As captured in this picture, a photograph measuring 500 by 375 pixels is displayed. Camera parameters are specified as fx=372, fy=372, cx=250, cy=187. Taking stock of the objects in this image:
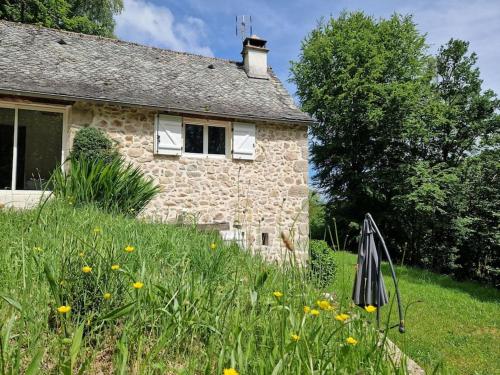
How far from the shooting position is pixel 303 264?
2375 mm

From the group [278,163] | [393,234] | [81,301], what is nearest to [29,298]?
[81,301]

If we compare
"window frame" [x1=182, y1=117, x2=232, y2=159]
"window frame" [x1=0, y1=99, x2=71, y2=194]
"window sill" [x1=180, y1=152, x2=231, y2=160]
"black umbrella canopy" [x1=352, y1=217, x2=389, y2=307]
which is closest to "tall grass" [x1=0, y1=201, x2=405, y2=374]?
"black umbrella canopy" [x1=352, y1=217, x2=389, y2=307]

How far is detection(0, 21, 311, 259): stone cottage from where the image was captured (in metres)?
8.00

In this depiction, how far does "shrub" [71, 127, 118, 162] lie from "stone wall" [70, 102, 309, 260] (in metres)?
0.32

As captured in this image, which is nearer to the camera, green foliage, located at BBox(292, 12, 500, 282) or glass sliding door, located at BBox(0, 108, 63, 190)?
glass sliding door, located at BBox(0, 108, 63, 190)

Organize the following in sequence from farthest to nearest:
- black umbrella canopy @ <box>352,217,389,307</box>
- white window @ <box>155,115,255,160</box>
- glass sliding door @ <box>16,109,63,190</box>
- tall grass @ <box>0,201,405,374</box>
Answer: white window @ <box>155,115,255,160</box>, glass sliding door @ <box>16,109,63,190</box>, black umbrella canopy @ <box>352,217,389,307</box>, tall grass @ <box>0,201,405,374</box>

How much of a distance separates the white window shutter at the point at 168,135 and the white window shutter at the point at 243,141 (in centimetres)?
143

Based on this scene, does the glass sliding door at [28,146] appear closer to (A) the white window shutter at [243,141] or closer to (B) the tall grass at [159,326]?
(A) the white window shutter at [243,141]

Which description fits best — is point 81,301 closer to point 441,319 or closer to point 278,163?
point 441,319

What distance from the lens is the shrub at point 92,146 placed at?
774cm

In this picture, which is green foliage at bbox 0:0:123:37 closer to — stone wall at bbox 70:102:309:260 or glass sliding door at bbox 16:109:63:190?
glass sliding door at bbox 16:109:63:190

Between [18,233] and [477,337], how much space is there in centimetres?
740

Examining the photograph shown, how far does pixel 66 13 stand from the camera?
16.7m

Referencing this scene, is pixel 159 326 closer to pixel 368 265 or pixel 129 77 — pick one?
pixel 368 265
